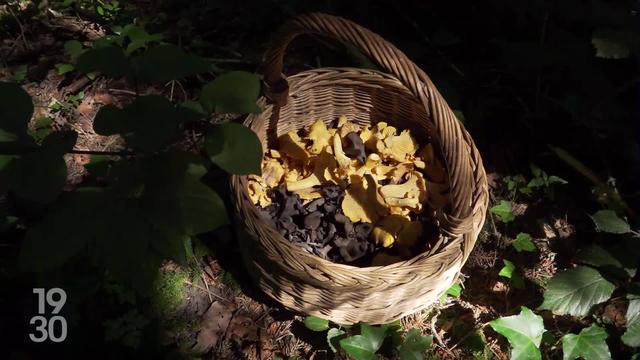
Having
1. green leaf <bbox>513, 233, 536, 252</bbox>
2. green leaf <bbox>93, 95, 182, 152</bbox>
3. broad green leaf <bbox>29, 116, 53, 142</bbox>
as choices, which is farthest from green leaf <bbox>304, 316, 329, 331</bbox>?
broad green leaf <bbox>29, 116, 53, 142</bbox>

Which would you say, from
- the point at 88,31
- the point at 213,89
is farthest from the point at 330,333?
the point at 88,31

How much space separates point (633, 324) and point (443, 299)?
2.10ft

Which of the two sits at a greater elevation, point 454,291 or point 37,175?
point 37,175

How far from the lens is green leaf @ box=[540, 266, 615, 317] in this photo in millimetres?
1873

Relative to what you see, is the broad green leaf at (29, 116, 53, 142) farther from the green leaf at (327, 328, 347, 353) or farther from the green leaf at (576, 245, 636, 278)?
the green leaf at (576, 245, 636, 278)

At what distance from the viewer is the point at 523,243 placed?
2.22 metres

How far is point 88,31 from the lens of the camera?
9.53 feet

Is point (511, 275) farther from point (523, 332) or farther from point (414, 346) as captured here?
point (414, 346)

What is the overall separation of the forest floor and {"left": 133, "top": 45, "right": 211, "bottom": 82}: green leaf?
121cm

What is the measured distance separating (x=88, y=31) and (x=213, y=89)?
81.4 inches

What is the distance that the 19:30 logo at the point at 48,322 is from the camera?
1.90 m

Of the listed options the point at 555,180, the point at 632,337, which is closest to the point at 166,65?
the point at 632,337

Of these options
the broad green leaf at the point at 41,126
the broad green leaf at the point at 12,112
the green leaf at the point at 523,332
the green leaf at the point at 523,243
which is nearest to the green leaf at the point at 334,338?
the green leaf at the point at 523,332

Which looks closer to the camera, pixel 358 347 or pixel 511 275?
pixel 358 347
